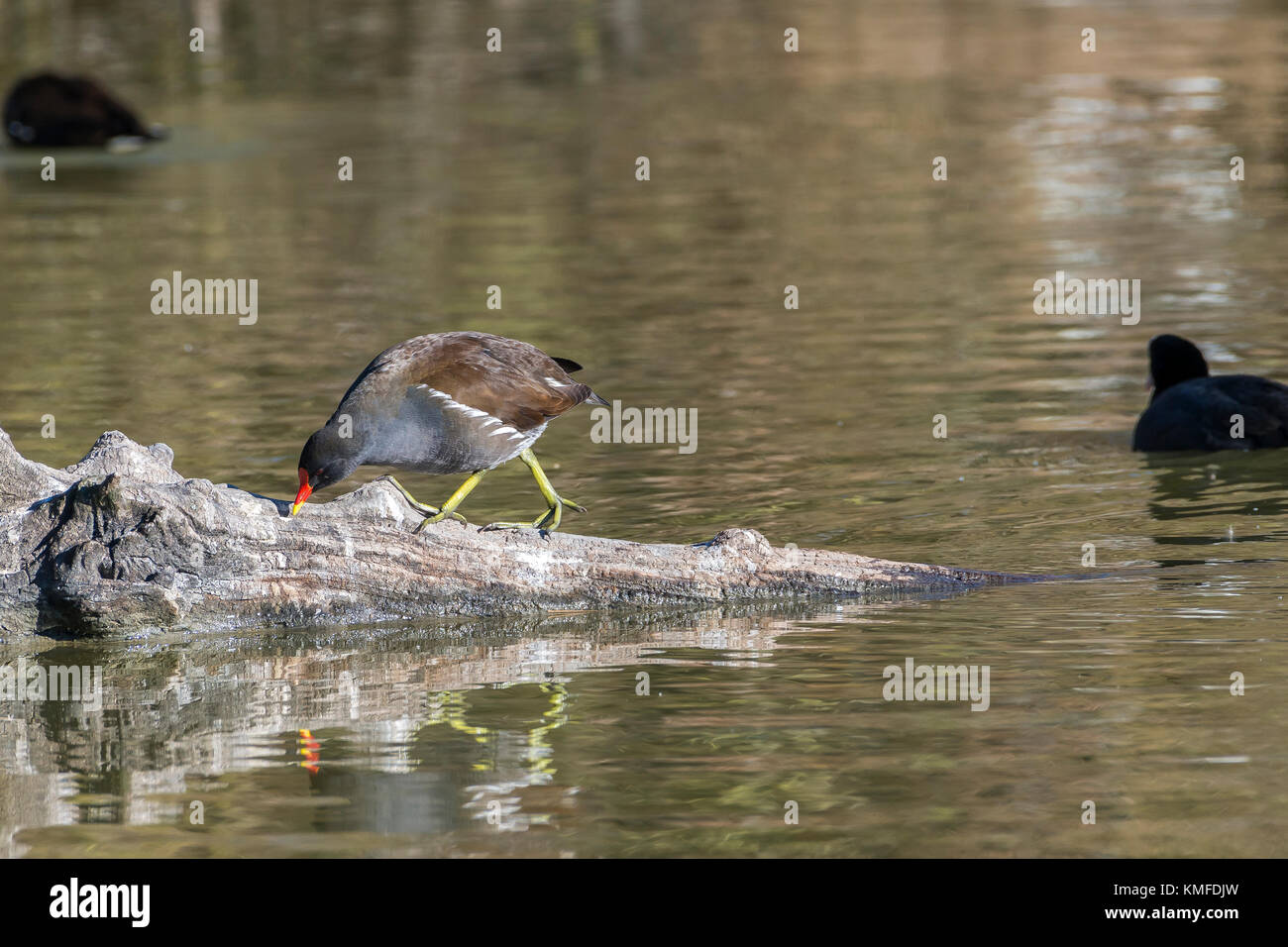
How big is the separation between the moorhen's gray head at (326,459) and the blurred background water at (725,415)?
898mm

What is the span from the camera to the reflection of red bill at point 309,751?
8.04 metres

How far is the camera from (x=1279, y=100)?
1307 inches

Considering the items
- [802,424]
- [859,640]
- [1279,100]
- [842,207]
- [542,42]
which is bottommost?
[859,640]

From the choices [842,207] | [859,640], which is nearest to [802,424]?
[859,640]

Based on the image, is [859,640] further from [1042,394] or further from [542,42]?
[542,42]

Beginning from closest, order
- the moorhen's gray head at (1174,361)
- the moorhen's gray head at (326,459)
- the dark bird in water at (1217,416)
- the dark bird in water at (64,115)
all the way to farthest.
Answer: the moorhen's gray head at (326,459) < the dark bird in water at (1217,416) < the moorhen's gray head at (1174,361) < the dark bird in water at (64,115)

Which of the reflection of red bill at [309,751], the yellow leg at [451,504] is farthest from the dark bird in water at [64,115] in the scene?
the reflection of red bill at [309,751]

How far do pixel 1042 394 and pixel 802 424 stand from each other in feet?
6.64

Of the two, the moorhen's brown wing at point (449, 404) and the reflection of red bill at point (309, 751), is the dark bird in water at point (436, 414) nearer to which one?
the moorhen's brown wing at point (449, 404)

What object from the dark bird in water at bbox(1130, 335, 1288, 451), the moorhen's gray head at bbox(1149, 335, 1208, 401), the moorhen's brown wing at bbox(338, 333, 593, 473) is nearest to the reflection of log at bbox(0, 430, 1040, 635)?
the moorhen's brown wing at bbox(338, 333, 593, 473)

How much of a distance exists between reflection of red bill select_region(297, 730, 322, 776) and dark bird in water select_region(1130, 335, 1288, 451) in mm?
7113

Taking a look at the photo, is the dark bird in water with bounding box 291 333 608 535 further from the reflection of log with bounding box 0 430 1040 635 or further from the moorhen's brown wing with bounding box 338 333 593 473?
the reflection of log with bounding box 0 430 1040 635

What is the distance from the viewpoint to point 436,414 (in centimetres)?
933

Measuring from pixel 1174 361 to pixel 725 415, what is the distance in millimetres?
3275
